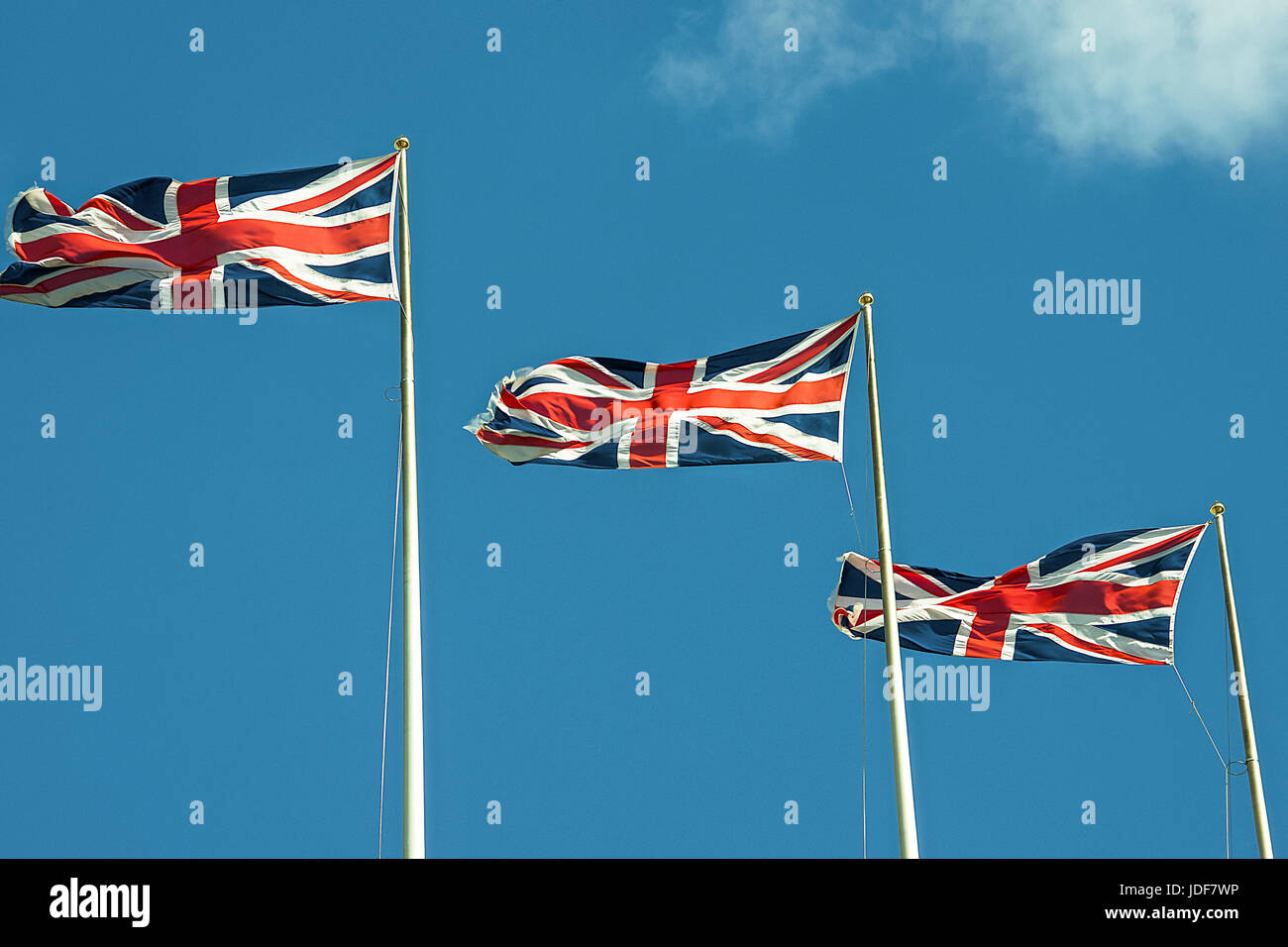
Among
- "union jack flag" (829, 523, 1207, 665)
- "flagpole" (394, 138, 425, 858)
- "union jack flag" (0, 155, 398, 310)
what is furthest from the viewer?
"union jack flag" (829, 523, 1207, 665)

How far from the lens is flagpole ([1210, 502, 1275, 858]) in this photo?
28125 mm

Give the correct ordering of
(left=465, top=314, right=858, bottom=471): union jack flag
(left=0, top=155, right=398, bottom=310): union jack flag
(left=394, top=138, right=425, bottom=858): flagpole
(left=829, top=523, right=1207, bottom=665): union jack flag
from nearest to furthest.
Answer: (left=394, top=138, right=425, bottom=858): flagpole < (left=0, top=155, right=398, bottom=310): union jack flag < (left=465, top=314, right=858, bottom=471): union jack flag < (left=829, top=523, right=1207, bottom=665): union jack flag

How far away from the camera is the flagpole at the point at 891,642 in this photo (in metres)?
22.8

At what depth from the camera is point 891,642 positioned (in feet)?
79.9

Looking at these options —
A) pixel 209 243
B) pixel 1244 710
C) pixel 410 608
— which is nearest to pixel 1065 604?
pixel 1244 710

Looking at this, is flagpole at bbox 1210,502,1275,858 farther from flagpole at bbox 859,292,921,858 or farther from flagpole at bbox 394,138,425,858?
flagpole at bbox 394,138,425,858

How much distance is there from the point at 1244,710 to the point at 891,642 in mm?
8205

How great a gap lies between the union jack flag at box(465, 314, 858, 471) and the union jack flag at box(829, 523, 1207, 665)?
3818 millimetres

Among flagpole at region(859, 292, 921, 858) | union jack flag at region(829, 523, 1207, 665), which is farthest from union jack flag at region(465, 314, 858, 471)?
union jack flag at region(829, 523, 1207, 665)
